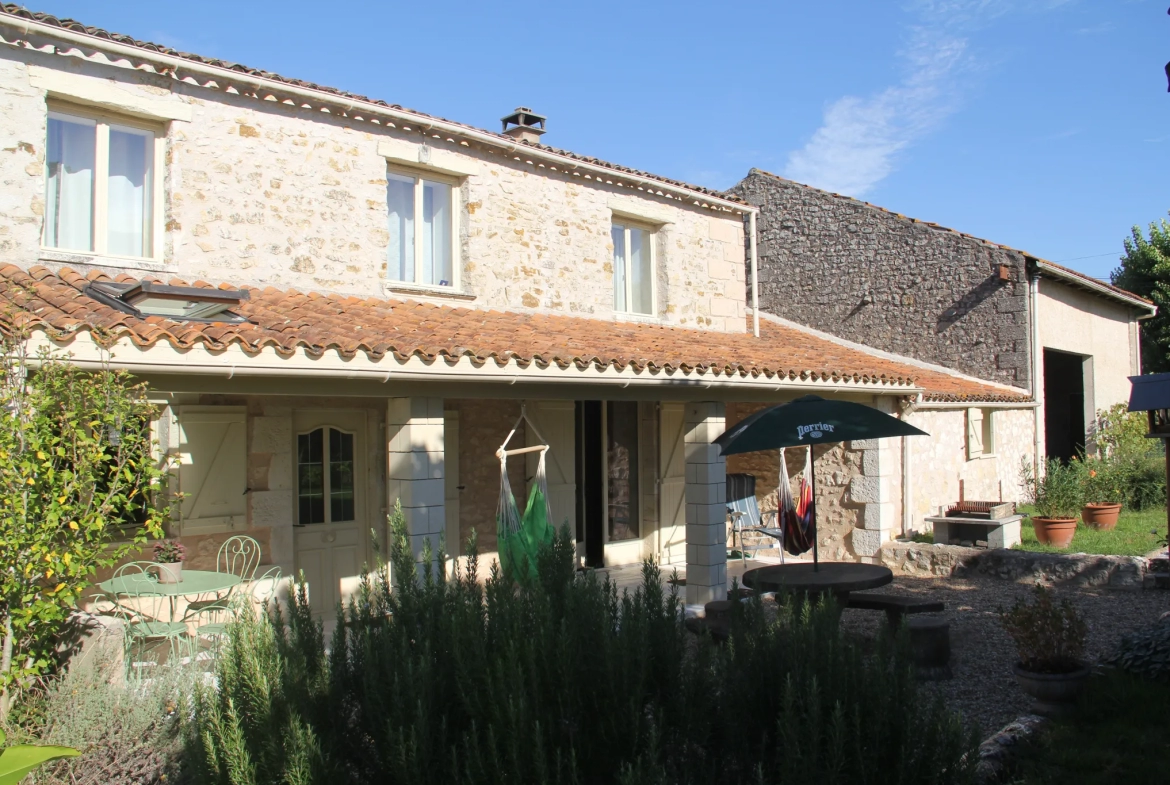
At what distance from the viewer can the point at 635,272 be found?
11023 mm

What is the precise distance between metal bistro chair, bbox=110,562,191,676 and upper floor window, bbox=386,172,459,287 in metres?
→ 3.66

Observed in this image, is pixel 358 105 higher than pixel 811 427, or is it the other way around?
pixel 358 105

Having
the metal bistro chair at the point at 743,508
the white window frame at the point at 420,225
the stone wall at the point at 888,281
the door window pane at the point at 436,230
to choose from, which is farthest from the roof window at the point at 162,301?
the stone wall at the point at 888,281

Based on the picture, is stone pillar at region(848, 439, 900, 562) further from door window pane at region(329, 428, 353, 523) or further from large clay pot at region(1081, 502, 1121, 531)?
door window pane at region(329, 428, 353, 523)

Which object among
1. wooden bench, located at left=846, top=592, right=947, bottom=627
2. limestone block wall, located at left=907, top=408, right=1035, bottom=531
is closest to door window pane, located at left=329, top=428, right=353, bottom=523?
wooden bench, located at left=846, top=592, right=947, bottom=627

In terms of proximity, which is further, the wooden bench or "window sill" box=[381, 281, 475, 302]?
"window sill" box=[381, 281, 475, 302]

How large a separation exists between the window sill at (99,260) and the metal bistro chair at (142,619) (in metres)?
2.36

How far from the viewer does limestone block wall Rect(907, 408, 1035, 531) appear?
39.2ft

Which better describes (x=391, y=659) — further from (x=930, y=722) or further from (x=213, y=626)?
(x=213, y=626)

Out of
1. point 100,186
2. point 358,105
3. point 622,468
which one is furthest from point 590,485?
point 100,186

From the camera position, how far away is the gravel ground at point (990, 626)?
5.59m

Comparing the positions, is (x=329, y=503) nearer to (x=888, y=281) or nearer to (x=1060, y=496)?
(x=1060, y=496)

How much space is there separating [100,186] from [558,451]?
16.9 feet

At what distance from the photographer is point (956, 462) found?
12.8 metres
